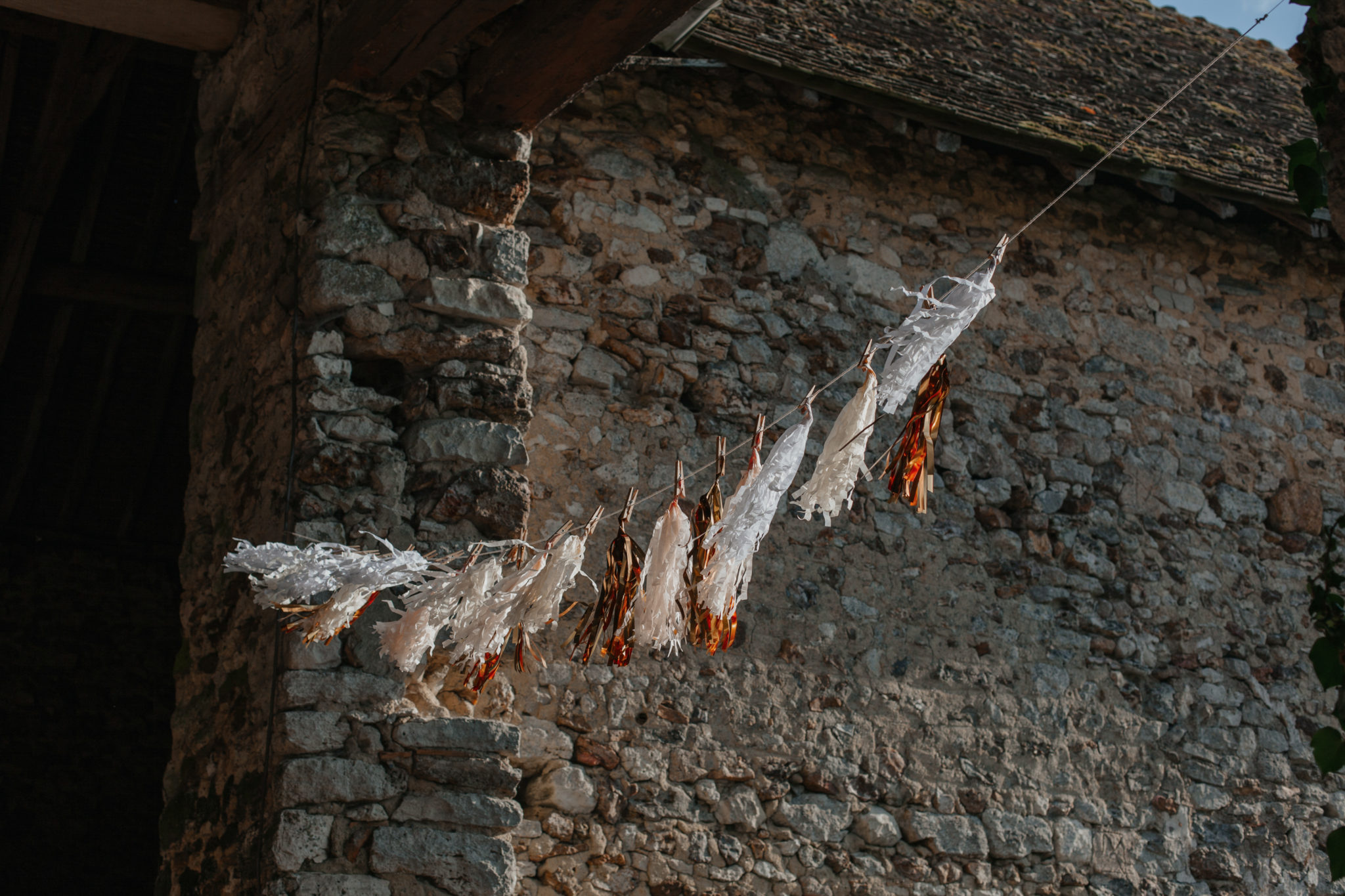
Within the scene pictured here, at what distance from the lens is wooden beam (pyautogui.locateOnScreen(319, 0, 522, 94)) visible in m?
3.02

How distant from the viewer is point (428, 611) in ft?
9.52

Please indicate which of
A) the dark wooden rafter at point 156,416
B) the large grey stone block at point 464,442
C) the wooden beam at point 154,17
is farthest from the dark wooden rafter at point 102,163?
the large grey stone block at point 464,442

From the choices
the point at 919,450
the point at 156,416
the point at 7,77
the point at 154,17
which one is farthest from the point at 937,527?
the point at 156,416

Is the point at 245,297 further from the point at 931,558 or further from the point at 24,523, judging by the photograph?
the point at 24,523

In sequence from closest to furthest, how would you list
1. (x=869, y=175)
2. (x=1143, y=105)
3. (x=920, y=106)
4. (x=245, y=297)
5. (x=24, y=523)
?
(x=245, y=297)
(x=920, y=106)
(x=869, y=175)
(x=1143, y=105)
(x=24, y=523)

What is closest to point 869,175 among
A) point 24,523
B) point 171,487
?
point 171,487

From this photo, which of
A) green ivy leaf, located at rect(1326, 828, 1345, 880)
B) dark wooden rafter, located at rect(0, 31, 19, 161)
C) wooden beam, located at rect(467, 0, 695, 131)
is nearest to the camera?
green ivy leaf, located at rect(1326, 828, 1345, 880)

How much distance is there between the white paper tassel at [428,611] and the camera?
290cm

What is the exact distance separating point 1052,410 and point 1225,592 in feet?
3.55

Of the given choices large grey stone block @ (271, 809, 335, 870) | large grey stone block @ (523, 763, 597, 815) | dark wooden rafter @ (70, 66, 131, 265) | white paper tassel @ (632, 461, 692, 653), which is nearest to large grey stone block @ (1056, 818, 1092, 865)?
large grey stone block @ (523, 763, 597, 815)

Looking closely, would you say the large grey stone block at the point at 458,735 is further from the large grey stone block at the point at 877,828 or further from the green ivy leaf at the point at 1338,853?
the large grey stone block at the point at 877,828

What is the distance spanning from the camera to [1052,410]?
212 inches

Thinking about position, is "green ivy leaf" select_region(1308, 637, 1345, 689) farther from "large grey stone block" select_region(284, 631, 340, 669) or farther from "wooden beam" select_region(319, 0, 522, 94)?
"wooden beam" select_region(319, 0, 522, 94)

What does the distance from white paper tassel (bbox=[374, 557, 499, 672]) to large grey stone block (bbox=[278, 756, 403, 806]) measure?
0.25 m
